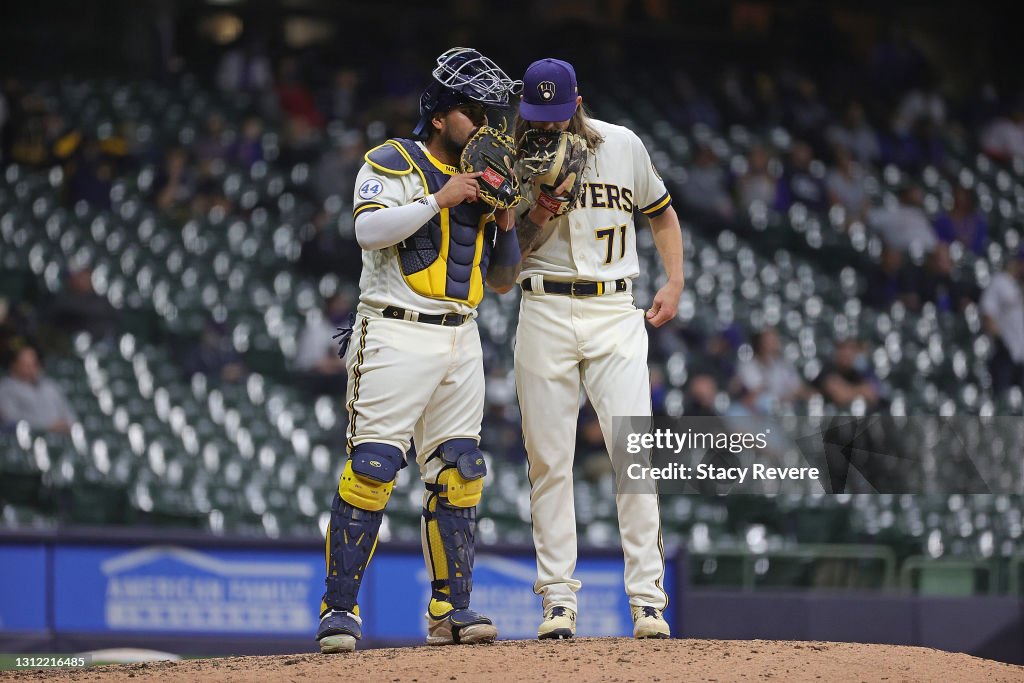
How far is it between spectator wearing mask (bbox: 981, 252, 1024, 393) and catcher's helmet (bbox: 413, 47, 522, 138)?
8.83 meters

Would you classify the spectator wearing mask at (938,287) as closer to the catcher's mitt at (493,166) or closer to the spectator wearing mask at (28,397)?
the spectator wearing mask at (28,397)

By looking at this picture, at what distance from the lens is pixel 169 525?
8.50m

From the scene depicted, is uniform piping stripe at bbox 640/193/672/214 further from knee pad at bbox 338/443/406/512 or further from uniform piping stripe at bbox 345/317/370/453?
knee pad at bbox 338/443/406/512

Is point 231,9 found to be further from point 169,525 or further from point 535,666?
point 535,666

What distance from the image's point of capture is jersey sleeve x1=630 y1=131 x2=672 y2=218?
5.20 meters

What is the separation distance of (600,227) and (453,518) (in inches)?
44.3

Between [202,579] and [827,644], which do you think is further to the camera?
[202,579]

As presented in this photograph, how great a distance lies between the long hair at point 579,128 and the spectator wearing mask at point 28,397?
19.3 ft

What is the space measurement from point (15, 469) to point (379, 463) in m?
4.80

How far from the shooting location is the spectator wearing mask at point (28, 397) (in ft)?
32.8

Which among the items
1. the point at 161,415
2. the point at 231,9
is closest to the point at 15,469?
the point at 161,415

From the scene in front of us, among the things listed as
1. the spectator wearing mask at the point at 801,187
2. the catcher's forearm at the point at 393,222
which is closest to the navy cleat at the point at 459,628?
the catcher's forearm at the point at 393,222

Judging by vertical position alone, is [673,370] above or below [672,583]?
above

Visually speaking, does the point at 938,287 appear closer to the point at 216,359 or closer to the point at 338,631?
the point at 216,359
